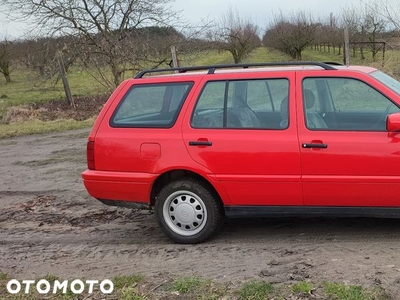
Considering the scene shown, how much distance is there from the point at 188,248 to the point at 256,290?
122 centimetres

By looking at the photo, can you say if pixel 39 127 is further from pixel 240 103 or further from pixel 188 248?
pixel 240 103

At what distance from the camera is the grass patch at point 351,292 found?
3.07m

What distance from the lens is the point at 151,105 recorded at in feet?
15.4

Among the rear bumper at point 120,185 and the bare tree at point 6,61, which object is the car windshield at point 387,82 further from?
the bare tree at point 6,61

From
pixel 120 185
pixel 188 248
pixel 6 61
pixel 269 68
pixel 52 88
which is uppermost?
pixel 6 61

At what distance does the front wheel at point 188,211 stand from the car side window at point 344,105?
1224 mm

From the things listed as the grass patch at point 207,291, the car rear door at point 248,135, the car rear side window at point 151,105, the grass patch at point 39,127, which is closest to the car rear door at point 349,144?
the car rear door at point 248,135

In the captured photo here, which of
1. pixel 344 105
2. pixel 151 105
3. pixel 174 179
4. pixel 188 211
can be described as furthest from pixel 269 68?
pixel 188 211

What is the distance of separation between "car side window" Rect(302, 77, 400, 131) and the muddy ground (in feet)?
3.63

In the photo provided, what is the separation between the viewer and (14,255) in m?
4.52

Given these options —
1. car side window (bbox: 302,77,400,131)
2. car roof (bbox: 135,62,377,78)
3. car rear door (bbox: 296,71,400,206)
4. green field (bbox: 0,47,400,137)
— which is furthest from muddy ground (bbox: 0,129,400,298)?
green field (bbox: 0,47,400,137)

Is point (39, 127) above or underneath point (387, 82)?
underneath

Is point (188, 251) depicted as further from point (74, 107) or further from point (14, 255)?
point (74, 107)

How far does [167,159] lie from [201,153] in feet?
1.14
